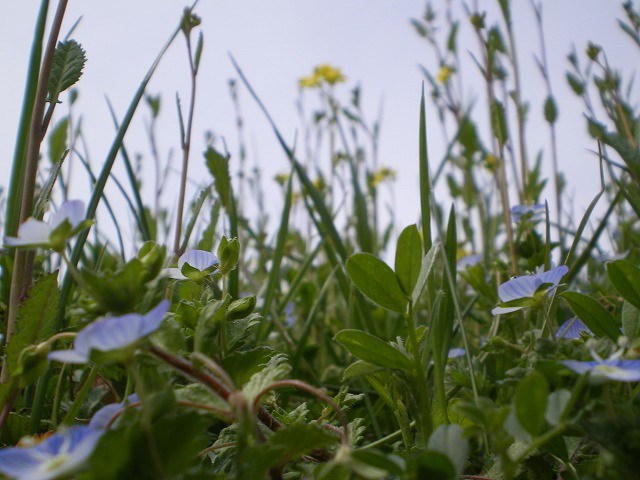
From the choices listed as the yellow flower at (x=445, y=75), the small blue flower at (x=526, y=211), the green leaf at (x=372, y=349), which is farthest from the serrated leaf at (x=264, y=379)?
the yellow flower at (x=445, y=75)

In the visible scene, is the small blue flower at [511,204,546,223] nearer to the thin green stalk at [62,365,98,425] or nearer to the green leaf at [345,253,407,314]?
the green leaf at [345,253,407,314]

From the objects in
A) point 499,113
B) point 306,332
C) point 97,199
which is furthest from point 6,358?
point 499,113

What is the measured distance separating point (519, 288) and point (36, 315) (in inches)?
16.7

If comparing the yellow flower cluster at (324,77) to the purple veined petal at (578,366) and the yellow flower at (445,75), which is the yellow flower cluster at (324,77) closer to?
the yellow flower at (445,75)

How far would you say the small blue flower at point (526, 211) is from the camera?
899mm

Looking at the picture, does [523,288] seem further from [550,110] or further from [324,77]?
[324,77]

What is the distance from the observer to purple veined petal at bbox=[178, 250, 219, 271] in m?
0.54

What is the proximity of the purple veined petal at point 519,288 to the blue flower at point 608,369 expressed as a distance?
0.45 ft

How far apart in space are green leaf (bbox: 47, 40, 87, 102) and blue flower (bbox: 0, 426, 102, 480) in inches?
16.0

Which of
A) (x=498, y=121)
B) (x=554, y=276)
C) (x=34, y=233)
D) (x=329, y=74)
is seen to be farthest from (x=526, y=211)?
(x=329, y=74)

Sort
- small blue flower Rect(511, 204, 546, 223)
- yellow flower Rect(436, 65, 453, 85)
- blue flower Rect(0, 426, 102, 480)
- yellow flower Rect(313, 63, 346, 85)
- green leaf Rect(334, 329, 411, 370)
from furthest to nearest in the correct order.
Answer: yellow flower Rect(313, 63, 346, 85) → yellow flower Rect(436, 65, 453, 85) → small blue flower Rect(511, 204, 546, 223) → green leaf Rect(334, 329, 411, 370) → blue flower Rect(0, 426, 102, 480)

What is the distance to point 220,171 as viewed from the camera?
798 mm

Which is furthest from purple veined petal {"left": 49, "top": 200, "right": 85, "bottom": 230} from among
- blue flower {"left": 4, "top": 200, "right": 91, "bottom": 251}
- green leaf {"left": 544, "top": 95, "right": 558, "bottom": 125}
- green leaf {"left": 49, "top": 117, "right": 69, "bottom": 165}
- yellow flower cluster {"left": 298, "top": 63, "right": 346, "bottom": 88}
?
yellow flower cluster {"left": 298, "top": 63, "right": 346, "bottom": 88}

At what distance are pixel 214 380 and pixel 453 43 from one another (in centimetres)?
145
